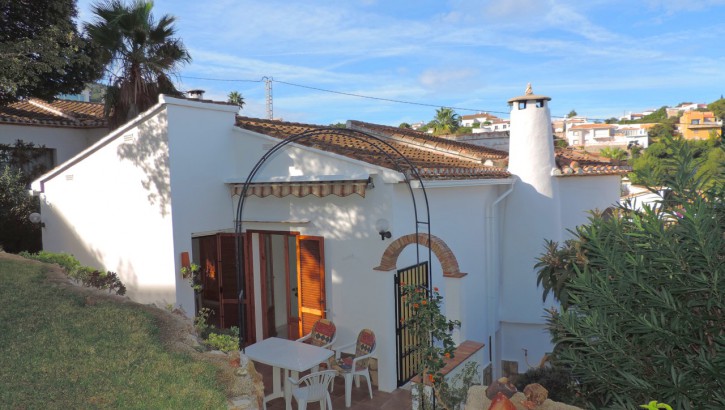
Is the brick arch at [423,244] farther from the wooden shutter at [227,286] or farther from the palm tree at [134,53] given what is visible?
the palm tree at [134,53]

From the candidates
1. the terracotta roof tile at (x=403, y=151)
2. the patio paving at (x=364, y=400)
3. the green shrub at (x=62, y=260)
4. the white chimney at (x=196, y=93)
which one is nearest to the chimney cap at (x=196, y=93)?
the white chimney at (x=196, y=93)

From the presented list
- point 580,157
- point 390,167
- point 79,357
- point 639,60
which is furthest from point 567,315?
point 639,60

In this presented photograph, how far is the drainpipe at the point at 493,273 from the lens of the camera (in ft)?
54.9

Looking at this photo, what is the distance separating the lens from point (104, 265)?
1527cm

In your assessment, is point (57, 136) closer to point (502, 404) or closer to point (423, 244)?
point (423, 244)

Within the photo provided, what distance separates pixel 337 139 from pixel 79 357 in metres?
11.2

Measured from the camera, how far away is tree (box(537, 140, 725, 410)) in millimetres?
5035

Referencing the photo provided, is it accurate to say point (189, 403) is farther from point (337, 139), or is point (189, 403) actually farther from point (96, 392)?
point (337, 139)

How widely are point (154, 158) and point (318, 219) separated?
4.84 meters

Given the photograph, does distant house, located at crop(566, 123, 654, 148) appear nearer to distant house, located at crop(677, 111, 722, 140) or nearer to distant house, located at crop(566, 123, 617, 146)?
distant house, located at crop(566, 123, 617, 146)

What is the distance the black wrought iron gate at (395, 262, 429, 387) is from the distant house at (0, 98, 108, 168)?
19253mm

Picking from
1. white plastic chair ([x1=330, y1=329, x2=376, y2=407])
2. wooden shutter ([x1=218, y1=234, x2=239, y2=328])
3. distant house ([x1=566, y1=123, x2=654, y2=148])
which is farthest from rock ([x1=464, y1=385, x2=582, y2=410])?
distant house ([x1=566, y1=123, x2=654, y2=148])

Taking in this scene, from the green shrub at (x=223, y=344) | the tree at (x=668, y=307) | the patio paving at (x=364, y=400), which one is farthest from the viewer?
the patio paving at (x=364, y=400)

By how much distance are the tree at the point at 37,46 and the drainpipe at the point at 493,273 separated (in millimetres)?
13883
